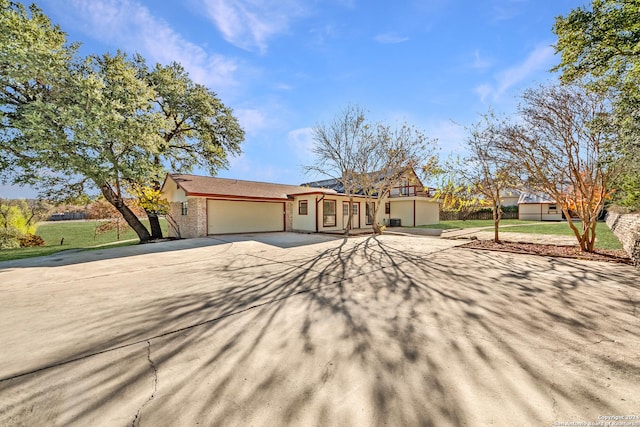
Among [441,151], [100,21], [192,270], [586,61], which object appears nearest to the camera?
[192,270]

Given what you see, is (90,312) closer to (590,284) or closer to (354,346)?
(354,346)

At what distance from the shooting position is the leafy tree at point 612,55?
19.9 ft

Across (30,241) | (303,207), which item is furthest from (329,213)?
(30,241)

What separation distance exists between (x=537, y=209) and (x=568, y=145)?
97.8ft

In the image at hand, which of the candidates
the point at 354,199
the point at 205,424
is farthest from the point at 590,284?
the point at 354,199

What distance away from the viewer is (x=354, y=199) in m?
19.1

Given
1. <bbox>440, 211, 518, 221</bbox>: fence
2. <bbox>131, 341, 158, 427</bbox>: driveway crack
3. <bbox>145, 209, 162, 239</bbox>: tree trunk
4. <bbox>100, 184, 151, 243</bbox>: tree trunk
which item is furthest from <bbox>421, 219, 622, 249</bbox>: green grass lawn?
<bbox>100, 184, 151, 243</bbox>: tree trunk

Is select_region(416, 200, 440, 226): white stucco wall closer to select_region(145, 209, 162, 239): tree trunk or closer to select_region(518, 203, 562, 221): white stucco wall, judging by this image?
select_region(518, 203, 562, 221): white stucco wall

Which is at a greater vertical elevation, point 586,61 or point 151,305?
point 586,61

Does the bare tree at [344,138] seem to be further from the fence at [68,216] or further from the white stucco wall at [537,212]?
the fence at [68,216]

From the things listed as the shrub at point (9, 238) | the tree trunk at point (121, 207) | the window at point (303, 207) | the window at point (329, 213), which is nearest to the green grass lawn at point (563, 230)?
the window at point (329, 213)

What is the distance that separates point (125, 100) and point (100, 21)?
127 inches

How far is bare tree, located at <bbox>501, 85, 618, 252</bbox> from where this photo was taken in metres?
7.22

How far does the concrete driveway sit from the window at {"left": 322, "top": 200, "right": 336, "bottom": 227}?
11.3 meters
